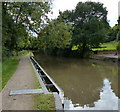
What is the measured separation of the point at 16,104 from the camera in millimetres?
3924

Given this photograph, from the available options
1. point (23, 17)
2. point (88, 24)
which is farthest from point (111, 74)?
point (88, 24)

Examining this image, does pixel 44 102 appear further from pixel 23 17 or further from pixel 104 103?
pixel 23 17

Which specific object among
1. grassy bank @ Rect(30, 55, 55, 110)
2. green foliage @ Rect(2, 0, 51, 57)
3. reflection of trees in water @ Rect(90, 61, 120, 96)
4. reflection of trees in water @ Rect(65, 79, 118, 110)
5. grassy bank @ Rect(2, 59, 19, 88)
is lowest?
reflection of trees in water @ Rect(90, 61, 120, 96)

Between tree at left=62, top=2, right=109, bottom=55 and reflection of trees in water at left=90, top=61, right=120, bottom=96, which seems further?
tree at left=62, top=2, right=109, bottom=55

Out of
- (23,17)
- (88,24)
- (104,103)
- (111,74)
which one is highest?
(88,24)

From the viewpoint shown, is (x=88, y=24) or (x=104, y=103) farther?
(x=88, y=24)

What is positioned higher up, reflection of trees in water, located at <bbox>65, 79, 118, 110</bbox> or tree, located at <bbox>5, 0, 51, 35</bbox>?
tree, located at <bbox>5, 0, 51, 35</bbox>

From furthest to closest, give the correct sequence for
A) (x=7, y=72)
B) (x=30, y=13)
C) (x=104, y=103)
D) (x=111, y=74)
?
(x=30, y=13), (x=111, y=74), (x=7, y=72), (x=104, y=103)

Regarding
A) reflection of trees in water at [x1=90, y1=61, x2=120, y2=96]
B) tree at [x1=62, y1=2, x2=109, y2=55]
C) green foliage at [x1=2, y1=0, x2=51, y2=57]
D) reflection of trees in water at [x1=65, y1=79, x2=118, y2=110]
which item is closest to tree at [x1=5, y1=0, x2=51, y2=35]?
green foliage at [x1=2, y1=0, x2=51, y2=57]

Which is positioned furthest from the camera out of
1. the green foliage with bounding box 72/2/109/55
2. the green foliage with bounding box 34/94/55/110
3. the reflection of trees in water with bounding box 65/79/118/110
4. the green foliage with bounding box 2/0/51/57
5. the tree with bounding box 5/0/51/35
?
the green foliage with bounding box 72/2/109/55

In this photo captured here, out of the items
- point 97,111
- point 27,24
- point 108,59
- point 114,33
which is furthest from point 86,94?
point 114,33

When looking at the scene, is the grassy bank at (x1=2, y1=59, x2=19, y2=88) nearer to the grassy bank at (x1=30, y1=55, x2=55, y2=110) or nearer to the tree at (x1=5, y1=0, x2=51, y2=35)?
the grassy bank at (x1=30, y1=55, x2=55, y2=110)

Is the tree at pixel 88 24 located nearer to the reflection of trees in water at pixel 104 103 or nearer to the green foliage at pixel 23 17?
the green foliage at pixel 23 17

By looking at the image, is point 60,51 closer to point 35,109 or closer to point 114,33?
point 114,33
